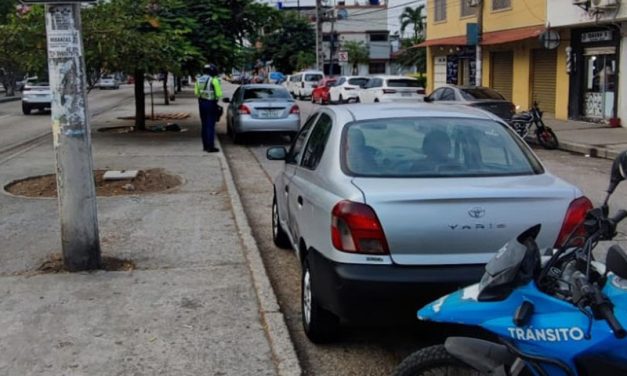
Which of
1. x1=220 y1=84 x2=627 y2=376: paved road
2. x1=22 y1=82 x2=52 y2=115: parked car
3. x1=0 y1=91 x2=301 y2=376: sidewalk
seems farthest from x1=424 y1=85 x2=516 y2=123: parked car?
x1=22 y1=82 x2=52 y2=115: parked car

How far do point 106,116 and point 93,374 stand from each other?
25630 millimetres

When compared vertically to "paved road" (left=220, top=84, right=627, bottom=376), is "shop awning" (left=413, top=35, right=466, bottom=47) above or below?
above

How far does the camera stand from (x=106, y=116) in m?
28.7

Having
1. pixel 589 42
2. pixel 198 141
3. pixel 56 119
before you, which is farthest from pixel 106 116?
pixel 56 119

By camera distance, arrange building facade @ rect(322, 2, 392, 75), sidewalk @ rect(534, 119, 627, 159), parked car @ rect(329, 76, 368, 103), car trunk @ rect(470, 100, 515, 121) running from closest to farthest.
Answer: sidewalk @ rect(534, 119, 627, 159) → car trunk @ rect(470, 100, 515, 121) → parked car @ rect(329, 76, 368, 103) → building facade @ rect(322, 2, 392, 75)

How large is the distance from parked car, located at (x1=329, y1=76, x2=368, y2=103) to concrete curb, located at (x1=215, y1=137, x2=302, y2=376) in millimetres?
25745

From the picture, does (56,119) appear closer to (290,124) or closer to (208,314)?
(208,314)

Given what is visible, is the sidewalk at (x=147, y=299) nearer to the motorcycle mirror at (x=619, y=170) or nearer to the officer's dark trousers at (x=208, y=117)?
the motorcycle mirror at (x=619, y=170)

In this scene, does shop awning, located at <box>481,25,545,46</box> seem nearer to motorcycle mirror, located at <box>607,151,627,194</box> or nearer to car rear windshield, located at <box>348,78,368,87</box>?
car rear windshield, located at <box>348,78,368,87</box>

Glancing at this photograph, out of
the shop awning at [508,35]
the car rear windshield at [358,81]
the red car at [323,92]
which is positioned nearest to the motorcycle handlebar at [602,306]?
the shop awning at [508,35]

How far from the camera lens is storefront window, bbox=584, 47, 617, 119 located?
21953 millimetres

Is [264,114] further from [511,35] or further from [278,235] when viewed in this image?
[511,35]

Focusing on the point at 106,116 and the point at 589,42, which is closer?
the point at 589,42

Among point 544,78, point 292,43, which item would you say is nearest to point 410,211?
point 544,78
